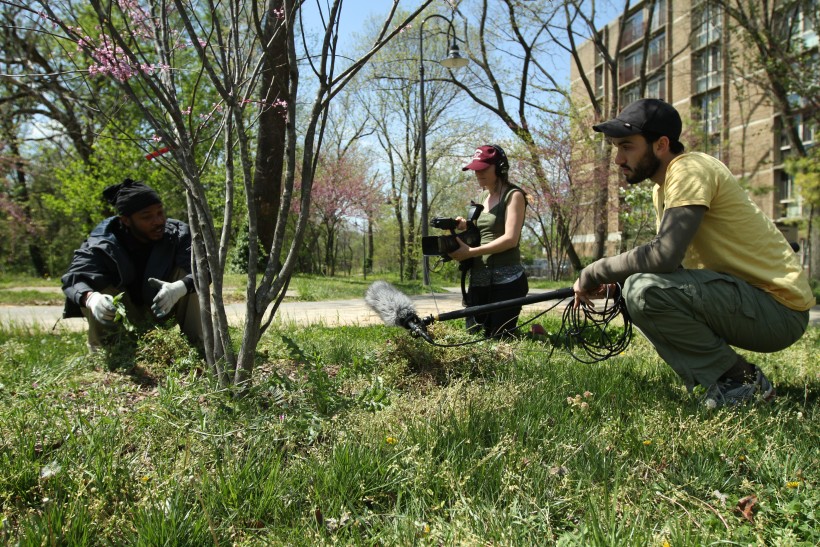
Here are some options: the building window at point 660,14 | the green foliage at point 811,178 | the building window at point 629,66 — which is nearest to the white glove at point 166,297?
the green foliage at point 811,178

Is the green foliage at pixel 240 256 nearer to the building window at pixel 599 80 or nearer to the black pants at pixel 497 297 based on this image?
the black pants at pixel 497 297

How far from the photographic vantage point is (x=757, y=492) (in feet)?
5.15

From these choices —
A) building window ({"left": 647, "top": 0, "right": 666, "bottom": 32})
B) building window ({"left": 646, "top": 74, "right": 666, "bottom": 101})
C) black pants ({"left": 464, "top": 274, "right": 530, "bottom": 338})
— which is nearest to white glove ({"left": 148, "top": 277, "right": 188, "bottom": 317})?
black pants ({"left": 464, "top": 274, "right": 530, "bottom": 338})

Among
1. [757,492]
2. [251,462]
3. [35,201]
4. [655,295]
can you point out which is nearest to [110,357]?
[251,462]

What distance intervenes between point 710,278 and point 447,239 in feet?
5.02

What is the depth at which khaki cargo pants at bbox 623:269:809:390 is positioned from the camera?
239 centimetres

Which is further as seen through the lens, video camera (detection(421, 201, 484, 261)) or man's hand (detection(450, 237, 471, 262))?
man's hand (detection(450, 237, 471, 262))

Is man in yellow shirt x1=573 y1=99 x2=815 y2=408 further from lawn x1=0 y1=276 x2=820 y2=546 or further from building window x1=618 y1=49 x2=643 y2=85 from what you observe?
building window x1=618 y1=49 x2=643 y2=85

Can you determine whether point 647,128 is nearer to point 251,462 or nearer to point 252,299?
point 252,299

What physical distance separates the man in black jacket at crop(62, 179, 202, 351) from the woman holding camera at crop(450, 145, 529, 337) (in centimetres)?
184

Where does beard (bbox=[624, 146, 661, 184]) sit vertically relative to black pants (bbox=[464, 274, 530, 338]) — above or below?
above

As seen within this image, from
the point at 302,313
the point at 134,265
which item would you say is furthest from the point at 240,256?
the point at 134,265

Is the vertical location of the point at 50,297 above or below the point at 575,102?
below

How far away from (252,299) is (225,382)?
0.39m
